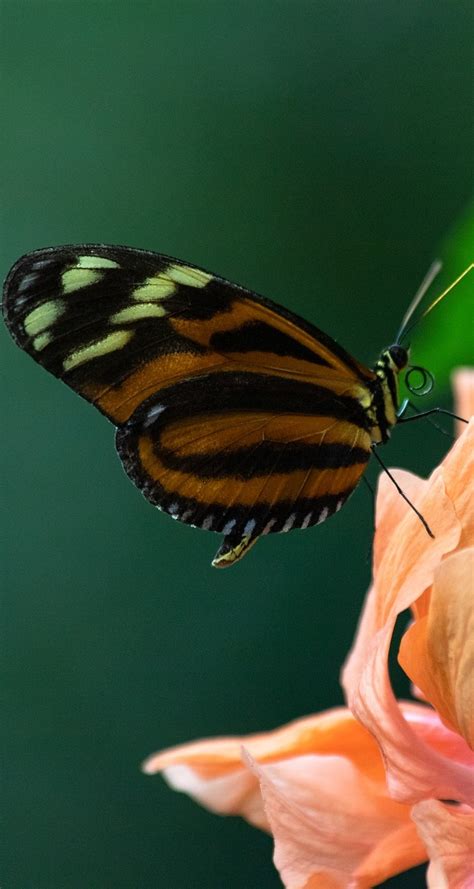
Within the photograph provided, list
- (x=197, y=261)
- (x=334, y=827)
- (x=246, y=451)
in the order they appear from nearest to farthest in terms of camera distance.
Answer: (x=334, y=827), (x=246, y=451), (x=197, y=261)

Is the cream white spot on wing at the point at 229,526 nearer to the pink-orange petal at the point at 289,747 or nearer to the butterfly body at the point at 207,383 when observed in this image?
the butterfly body at the point at 207,383

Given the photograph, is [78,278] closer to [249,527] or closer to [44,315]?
[44,315]

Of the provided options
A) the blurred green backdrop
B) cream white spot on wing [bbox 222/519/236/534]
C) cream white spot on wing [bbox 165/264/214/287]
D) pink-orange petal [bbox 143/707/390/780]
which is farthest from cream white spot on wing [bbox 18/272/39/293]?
the blurred green backdrop

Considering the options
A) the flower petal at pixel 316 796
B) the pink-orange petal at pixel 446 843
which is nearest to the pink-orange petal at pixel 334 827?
the flower petal at pixel 316 796

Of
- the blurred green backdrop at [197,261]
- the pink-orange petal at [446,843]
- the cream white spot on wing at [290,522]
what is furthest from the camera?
the blurred green backdrop at [197,261]

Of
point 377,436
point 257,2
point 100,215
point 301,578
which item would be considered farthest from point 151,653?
point 377,436

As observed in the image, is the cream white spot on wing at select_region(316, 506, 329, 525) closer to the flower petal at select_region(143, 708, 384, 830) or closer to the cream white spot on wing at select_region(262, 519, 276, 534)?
the cream white spot on wing at select_region(262, 519, 276, 534)

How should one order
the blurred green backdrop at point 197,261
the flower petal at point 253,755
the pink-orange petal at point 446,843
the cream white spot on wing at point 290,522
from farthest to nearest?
the blurred green backdrop at point 197,261
the cream white spot on wing at point 290,522
the flower petal at point 253,755
the pink-orange petal at point 446,843

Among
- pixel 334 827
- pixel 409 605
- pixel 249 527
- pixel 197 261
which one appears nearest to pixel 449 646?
pixel 409 605
